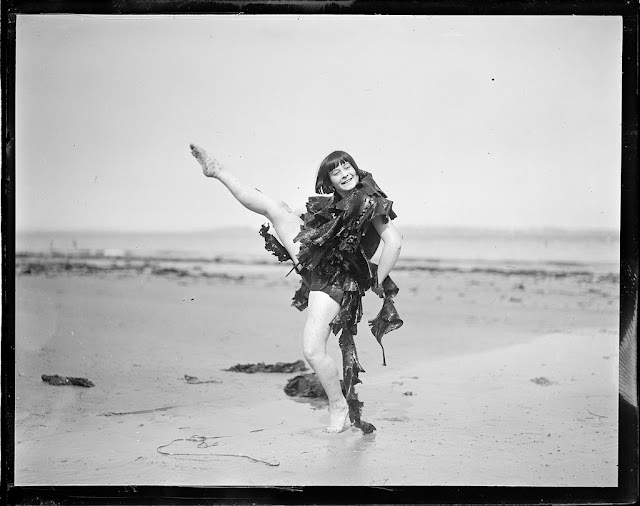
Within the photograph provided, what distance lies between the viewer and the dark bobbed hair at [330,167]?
4.36 meters

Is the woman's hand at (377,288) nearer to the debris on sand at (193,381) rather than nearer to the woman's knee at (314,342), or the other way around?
the woman's knee at (314,342)

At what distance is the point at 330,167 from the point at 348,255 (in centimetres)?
53

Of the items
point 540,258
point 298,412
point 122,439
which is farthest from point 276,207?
point 540,258

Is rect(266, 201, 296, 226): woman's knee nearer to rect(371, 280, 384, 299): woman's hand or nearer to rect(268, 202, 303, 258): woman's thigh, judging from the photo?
rect(268, 202, 303, 258): woman's thigh

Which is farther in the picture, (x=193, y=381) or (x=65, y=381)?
(x=193, y=381)

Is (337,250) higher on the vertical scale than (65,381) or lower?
higher

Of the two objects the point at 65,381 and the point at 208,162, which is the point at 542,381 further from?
the point at 65,381

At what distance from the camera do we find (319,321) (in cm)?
435

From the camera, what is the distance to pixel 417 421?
15.4ft

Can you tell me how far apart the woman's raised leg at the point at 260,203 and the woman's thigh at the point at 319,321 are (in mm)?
338

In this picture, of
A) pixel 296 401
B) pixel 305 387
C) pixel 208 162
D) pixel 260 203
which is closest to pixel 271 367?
pixel 305 387

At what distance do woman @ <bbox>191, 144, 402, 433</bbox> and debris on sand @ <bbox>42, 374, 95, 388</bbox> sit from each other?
180 centimetres

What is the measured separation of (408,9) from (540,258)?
4843 mm

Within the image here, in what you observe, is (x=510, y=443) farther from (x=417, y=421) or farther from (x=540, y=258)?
(x=540, y=258)
